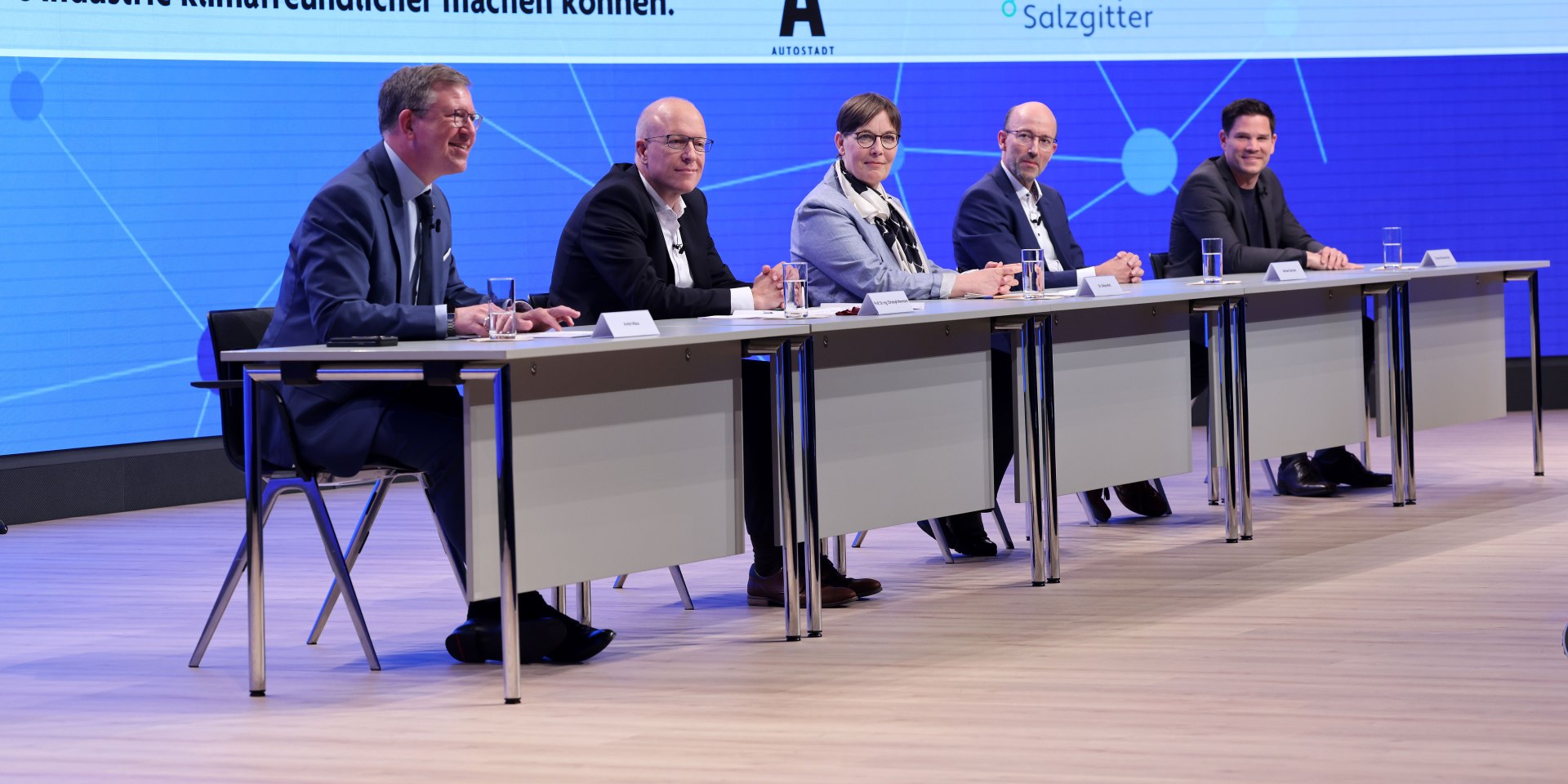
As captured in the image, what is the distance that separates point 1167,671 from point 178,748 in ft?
5.82

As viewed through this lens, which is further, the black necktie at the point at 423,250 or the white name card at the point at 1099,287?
the white name card at the point at 1099,287

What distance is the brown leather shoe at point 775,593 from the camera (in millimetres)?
4367

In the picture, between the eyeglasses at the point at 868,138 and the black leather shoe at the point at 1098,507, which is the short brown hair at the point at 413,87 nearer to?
the eyeglasses at the point at 868,138

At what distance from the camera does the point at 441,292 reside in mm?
4090

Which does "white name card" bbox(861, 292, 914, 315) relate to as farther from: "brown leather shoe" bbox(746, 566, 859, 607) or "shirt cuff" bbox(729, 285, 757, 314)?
"brown leather shoe" bbox(746, 566, 859, 607)

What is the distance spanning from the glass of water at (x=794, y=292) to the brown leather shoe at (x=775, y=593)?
0.67 m

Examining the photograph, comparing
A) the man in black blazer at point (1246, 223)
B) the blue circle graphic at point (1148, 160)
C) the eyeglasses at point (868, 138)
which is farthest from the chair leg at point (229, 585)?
the blue circle graphic at point (1148, 160)

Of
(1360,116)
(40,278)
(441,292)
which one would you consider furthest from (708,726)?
(1360,116)

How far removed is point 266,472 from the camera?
3.74 meters

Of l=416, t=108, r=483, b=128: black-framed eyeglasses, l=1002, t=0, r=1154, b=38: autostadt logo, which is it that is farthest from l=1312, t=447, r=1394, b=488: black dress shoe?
l=416, t=108, r=483, b=128: black-framed eyeglasses

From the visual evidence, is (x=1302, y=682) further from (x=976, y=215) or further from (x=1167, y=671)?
(x=976, y=215)

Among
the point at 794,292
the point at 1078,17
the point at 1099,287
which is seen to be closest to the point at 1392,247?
the point at 1099,287

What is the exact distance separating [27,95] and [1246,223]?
4.03 m

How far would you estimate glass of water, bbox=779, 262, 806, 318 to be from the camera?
407 cm
